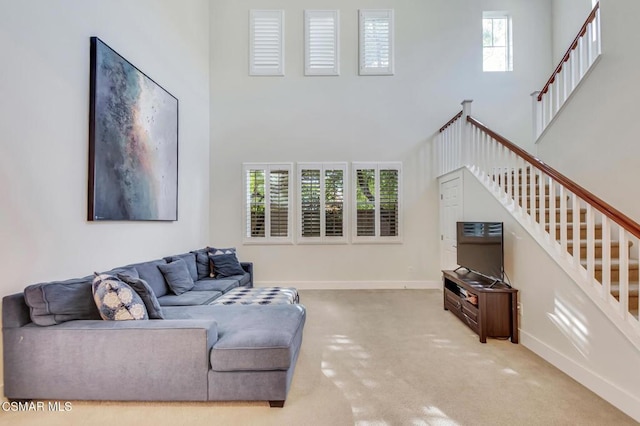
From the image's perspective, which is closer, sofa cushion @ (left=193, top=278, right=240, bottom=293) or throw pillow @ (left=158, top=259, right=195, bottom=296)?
throw pillow @ (left=158, top=259, right=195, bottom=296)

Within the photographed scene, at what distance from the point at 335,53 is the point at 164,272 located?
4839 mm

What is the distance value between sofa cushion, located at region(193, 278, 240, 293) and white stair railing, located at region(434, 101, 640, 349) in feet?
11.5

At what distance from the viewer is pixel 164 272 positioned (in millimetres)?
3641

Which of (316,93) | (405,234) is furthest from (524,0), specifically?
(405,234)

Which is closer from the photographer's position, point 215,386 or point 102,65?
point 215,386

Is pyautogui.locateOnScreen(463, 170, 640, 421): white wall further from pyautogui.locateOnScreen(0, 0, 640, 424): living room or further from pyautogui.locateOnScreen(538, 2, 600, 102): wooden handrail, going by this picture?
pyautogui.locateOnScreen(0, 0, 640, 424): living room

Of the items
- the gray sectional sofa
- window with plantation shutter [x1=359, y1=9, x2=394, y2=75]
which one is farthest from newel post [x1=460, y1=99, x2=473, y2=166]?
the gray sectional sofa

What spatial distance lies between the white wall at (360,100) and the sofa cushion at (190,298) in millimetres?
2194

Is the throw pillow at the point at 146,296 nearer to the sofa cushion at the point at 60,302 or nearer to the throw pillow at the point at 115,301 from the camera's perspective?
the throw pillow at the point at 115,301

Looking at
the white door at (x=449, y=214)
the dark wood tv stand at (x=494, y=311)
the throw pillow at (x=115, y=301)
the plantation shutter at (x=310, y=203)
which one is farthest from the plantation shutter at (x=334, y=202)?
the throw pillow at (x=115, y=301)

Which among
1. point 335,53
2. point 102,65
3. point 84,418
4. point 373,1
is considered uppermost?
point 373,1

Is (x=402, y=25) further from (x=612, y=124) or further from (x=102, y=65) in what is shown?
(x=102, y=65)

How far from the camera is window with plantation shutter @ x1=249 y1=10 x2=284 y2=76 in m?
5.84

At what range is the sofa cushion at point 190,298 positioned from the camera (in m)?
3.24
